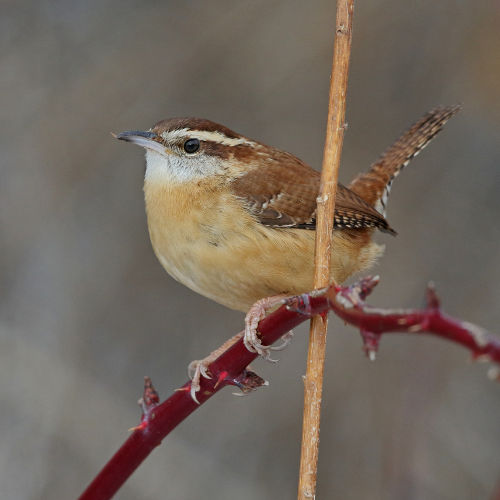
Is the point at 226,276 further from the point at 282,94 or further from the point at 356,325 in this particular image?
the point at 282,94

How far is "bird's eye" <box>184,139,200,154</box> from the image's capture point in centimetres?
304

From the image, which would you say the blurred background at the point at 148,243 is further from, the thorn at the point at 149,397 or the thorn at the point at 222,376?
the thorn at the point at 222,376

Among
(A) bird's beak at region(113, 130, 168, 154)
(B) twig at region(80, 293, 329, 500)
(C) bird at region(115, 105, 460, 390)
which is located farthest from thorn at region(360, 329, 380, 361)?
(A) bird's beak at region(113, 130, 168, 154)

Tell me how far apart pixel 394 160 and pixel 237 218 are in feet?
4.51

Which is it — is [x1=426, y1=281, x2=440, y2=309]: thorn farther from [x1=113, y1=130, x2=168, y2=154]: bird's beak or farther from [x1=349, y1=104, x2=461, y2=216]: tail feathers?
[x1=349, y1=104, x2=461, y2=216]: tail feathers

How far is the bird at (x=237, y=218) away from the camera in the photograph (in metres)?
2.72

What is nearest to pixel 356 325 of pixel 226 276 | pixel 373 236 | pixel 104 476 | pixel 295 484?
pixel 104 476

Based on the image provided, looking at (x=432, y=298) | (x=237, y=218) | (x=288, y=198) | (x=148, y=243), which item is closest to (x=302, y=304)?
(x=432, y=298)

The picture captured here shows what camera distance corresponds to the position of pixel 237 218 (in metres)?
2.81

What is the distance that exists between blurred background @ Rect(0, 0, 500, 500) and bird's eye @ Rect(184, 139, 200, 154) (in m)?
1.94

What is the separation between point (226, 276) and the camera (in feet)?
8.91

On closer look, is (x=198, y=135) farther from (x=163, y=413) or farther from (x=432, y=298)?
(x=432, y=298)

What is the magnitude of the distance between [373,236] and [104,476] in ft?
6.80

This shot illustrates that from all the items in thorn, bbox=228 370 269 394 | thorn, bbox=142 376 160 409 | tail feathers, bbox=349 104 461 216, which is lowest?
thorn, bbox=142 376 160 409
